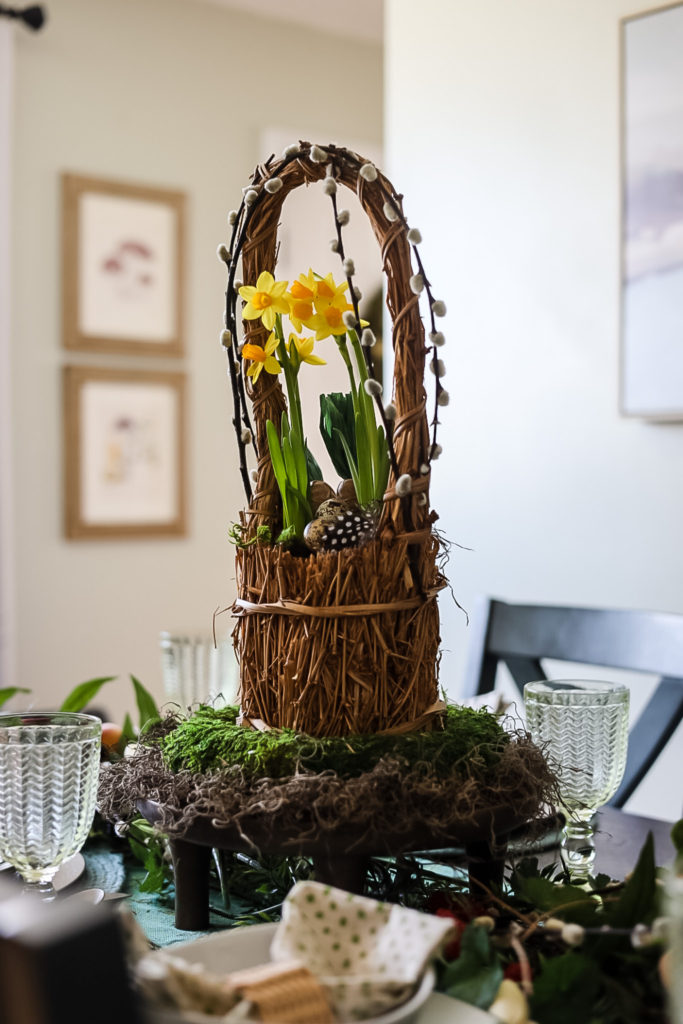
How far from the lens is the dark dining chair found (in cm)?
139

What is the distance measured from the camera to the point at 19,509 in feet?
10.5

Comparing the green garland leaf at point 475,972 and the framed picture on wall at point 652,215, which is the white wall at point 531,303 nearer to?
the framed picture on wall at point 652,215

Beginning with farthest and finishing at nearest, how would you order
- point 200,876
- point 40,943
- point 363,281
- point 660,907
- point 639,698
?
point 363,281 → point 639,698 → point 200,876 → point 660,907 → point 40,943

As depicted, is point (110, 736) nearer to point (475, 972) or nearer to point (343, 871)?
point (343, 871)

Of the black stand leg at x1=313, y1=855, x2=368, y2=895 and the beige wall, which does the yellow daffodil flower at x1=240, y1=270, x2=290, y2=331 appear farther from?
the beige wall

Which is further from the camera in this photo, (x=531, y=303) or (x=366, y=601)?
(x=531, y=303)

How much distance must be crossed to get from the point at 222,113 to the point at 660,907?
3373 millimetres

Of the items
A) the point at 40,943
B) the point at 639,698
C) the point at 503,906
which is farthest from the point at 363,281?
the point at 40,943

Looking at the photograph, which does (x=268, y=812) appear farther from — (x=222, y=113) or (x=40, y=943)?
(x=222, y=113)

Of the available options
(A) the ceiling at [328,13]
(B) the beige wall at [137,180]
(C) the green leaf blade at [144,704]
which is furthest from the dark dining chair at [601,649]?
(A) the ceiling at [328,13]

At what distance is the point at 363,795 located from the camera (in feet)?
2.37

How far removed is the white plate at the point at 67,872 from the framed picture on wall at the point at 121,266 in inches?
97.2

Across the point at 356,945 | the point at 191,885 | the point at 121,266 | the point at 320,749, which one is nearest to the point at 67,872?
the point at 191,885

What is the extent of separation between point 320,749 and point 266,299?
342 mm
